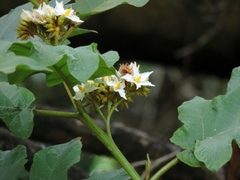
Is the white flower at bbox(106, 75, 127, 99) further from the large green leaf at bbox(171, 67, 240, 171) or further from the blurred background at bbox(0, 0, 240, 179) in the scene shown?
the blurred background at bbox(0, 0, 240, 179)

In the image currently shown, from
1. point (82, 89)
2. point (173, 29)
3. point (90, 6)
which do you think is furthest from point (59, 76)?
point (173, 29)

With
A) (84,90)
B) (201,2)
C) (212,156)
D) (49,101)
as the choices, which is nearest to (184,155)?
(212,156)

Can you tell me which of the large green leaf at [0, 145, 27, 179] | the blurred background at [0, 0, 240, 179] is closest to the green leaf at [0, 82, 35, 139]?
the large green leaf at [0, 145, 27, 179]

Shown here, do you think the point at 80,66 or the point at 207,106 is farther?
the point at 207,106

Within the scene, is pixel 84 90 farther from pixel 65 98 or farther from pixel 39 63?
pixel 65 98

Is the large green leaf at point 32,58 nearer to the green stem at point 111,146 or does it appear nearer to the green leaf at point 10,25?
the green stem at point 111,146

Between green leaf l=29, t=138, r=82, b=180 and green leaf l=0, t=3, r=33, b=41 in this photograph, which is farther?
green leaf l=0, t=3, r=33, b=41

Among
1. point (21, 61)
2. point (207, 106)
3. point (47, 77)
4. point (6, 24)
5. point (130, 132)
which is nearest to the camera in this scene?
point (21, 61)

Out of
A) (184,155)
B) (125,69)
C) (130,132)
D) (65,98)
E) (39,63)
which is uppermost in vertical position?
(39,63)
